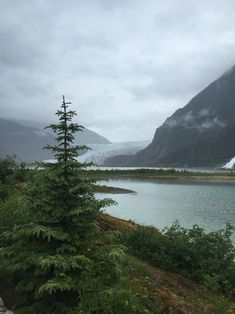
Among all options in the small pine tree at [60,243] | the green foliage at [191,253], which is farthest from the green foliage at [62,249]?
the green foliage at [191,253]

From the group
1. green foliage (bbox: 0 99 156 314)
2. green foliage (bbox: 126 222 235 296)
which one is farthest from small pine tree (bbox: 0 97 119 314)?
green foliage (bbox: 126 222 235 296)

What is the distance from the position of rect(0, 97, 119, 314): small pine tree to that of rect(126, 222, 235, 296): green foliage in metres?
7.07

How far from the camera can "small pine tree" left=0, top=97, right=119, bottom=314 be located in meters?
9.74

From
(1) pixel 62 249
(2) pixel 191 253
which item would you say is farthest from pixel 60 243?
(2) pixel 191 253

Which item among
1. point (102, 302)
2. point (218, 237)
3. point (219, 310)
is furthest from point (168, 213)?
point (102, 302)

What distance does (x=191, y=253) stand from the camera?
18.7 m

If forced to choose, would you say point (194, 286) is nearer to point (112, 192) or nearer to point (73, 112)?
point (73, 112)

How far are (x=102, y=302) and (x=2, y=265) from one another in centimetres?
331

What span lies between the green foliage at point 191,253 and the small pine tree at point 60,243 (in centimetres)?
707

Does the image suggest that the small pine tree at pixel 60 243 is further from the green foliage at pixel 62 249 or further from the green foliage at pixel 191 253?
the green foliage at pixel 191 253

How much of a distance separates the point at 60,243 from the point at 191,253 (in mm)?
9342

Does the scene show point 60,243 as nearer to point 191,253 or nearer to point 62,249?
point 62,249

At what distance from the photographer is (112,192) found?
9394 cm

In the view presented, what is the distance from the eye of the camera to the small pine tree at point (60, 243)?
384 inches
